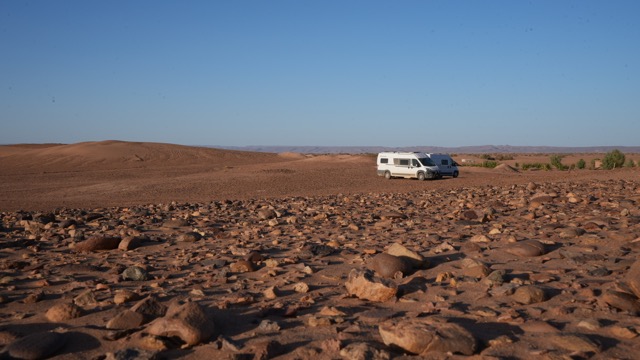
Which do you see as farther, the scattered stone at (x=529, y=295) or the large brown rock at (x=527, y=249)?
the large brown rock at (x=527, y=249)

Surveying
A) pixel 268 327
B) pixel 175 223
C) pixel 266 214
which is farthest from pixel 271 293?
pixel 266 214

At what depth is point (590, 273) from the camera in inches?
266

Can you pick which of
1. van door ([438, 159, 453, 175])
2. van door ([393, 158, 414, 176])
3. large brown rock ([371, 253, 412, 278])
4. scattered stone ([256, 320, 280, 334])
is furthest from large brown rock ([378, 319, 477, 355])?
van door ([438, 159, 453, 175])

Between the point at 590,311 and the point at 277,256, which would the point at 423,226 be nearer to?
the point at 277,256

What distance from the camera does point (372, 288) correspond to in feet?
19.3

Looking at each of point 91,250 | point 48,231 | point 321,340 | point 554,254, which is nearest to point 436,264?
point 554,254

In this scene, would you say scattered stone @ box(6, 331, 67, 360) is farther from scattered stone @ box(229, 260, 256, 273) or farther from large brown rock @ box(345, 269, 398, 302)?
large brown rock @ box(345, 269, 398, 302)

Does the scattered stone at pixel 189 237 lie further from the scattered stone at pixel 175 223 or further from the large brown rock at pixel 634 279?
the large brown rock at pixel 634 279

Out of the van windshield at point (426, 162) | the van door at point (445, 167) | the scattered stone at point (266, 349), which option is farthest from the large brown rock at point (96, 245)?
the van door at point (445, 167)

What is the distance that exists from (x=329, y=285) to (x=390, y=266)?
2.63 ft

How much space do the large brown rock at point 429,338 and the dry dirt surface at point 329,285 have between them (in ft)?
0.04

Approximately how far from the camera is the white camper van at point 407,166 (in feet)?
118

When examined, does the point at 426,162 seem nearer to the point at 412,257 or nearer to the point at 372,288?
the point at 412,257

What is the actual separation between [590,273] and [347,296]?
10.1ft
